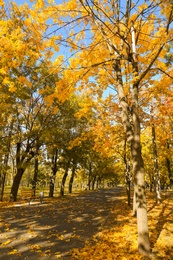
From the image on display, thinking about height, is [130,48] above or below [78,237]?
above

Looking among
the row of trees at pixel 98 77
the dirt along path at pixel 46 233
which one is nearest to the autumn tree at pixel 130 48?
the row of trees at pixel 98 77

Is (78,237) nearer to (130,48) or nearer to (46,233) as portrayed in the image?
(46,233)

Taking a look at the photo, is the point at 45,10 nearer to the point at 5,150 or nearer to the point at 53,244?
the point at 53,244

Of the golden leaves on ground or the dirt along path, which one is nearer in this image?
the golden leaves on ground

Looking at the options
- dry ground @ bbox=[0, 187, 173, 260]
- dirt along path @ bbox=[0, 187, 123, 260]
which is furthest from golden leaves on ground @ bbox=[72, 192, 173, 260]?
dirt along path @ bbox=[0, 187, 123, 260]

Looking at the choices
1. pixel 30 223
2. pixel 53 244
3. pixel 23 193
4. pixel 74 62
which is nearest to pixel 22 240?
pixel 53 244

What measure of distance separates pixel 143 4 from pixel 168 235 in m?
7.75

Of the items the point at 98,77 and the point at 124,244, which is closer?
the point at 124,244

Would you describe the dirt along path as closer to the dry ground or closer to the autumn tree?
the dry ground

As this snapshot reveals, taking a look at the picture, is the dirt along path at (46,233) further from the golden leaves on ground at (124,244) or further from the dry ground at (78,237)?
the golden leaves on ground at (124,244)

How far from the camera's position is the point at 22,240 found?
6.98m

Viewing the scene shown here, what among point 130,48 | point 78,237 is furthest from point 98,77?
point 78,237

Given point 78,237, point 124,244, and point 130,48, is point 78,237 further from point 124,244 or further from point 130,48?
point 130,48

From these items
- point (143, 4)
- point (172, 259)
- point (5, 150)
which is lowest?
point (172, 259)
